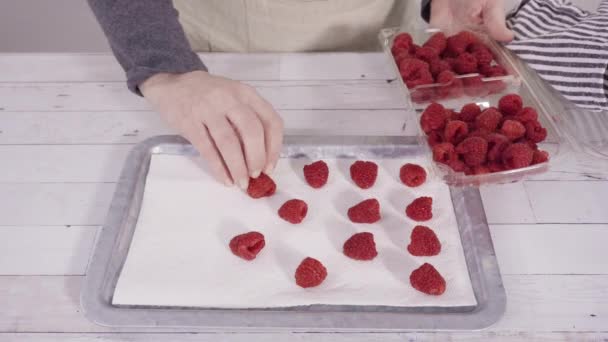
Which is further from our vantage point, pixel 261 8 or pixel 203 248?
pixel 261 8

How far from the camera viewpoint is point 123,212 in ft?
2.51

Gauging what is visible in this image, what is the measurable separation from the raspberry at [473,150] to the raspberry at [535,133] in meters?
0.08

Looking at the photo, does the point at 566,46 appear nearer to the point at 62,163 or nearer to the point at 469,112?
the point at 469,112

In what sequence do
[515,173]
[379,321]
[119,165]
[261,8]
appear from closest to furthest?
[379,321], [515,173], [119,165], [261,8]

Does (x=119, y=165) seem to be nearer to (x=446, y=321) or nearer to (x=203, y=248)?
(x=203, y=248)

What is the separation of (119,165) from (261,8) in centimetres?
41

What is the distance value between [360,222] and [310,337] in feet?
0.58

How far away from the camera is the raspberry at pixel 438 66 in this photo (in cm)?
92

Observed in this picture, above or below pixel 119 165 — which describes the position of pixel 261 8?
above

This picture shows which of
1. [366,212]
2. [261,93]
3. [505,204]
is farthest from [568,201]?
[261,93]

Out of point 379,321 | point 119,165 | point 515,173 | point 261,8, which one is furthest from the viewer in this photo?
point 261,8

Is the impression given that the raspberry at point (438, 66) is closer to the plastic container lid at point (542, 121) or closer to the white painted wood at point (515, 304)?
the plastic container lid at point (542, 121)

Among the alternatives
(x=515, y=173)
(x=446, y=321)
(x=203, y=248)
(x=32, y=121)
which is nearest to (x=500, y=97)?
(x=515, y=173)

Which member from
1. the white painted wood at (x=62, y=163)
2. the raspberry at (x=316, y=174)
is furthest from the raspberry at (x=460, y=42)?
the white painted wood at (x=62, y=163)
